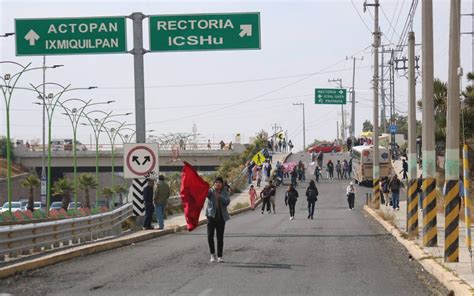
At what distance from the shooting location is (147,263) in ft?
50.9

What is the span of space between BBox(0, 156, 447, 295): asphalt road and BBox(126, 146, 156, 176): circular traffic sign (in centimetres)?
300

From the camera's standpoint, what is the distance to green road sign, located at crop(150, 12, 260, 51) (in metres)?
23.3

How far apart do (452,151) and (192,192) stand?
17.5 feet

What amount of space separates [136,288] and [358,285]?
141 inches

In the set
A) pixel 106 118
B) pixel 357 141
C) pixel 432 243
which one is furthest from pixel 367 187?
pixel 432 243

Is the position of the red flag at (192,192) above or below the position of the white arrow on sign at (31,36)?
below

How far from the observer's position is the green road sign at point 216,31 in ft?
76.6

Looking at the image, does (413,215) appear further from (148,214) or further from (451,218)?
(148,214)

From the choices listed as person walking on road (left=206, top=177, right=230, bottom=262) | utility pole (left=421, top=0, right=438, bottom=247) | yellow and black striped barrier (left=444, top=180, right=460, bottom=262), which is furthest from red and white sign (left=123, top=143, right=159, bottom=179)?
yellow and black striped barrier (left=444, top=180, right=460, bottom=262)

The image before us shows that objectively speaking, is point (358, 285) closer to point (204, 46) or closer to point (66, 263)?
point (66, 263)

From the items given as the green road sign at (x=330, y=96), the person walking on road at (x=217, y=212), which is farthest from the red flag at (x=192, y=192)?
the green road sign at (x=330, y=96)

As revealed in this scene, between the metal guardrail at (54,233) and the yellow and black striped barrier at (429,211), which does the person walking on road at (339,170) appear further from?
the yellow and black striped barrier at (429,211)

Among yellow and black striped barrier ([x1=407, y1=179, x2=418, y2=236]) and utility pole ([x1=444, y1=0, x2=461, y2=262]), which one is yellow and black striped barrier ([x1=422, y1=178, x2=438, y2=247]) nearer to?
utility pole ([x1=444, y1=0, x2=461, y2=262])

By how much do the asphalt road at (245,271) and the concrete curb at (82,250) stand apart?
0.68ft
